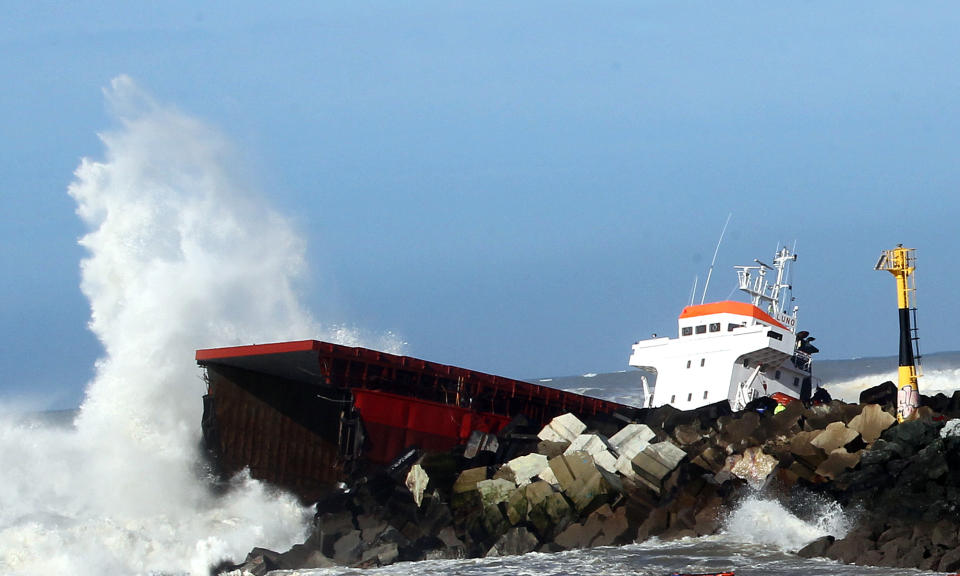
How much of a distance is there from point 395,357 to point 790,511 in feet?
A: 34.8

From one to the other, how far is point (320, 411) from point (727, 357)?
13.3 metres

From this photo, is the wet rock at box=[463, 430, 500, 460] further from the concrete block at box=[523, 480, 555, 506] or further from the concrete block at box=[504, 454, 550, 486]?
the concrete block at box=[523, 480, 555, 506]

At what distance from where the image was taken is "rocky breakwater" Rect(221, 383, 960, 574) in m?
19.0

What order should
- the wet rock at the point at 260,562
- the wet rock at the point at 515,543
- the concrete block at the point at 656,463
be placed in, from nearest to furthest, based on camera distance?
the wet rock at the point at 515,543 < the concrete block at the point at 656,463 < the wet rock at the point at 260,562

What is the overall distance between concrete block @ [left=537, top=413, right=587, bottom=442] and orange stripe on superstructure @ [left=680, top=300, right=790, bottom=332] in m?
11.2

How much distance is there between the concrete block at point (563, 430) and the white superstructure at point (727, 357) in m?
9.67

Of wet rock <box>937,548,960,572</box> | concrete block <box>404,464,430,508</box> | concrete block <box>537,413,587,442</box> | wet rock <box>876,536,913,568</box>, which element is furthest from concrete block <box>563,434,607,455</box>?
wet rock <box>937,548,960,572</box>

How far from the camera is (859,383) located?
7681 centimetres

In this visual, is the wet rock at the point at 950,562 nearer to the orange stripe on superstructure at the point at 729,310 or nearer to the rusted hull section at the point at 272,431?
the rusted hull section at the point at 272,431

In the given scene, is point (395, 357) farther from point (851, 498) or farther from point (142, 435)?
point (851, 498)

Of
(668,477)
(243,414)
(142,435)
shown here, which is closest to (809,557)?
(668,477)

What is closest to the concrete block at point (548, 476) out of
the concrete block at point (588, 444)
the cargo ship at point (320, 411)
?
the concrete block at point (588, 444)

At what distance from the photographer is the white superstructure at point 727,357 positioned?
35.1 m

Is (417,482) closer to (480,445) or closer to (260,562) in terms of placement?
(480,445)
